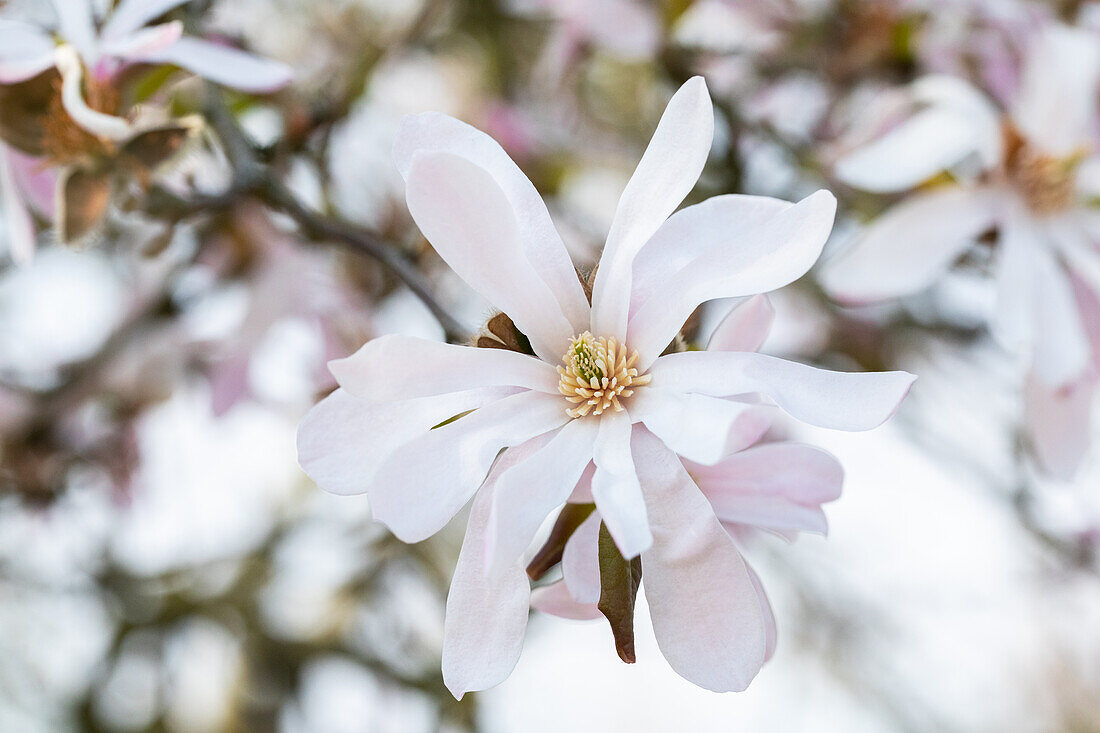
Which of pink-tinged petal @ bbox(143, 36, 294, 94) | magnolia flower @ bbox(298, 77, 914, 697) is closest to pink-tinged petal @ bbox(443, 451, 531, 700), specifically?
magnolia flower @ bbox(298, 77, 914, 697)

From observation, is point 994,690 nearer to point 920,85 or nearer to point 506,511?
point 920,85

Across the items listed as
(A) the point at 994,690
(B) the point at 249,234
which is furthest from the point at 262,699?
(A) the point at 994,690

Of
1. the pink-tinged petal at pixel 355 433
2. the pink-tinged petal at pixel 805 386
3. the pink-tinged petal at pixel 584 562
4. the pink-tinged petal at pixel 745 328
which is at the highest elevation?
the pink-tinged petal at pixel 805 386

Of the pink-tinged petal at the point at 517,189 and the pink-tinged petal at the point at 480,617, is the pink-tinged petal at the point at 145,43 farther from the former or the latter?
the pink-tinged petal at the point at 480,617

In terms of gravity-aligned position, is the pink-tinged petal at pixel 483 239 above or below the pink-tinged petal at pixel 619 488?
above

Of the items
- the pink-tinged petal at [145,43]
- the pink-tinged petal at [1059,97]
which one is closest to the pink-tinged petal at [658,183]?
the pink-tinged petal at [145,43]

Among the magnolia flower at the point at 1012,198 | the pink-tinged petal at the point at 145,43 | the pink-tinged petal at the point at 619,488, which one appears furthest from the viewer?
the magnolia flower at the point at 1012,198

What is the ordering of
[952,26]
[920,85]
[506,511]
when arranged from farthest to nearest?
[952,26], [920,85], [506,511]

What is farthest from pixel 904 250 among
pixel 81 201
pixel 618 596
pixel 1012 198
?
pixel 81 201
